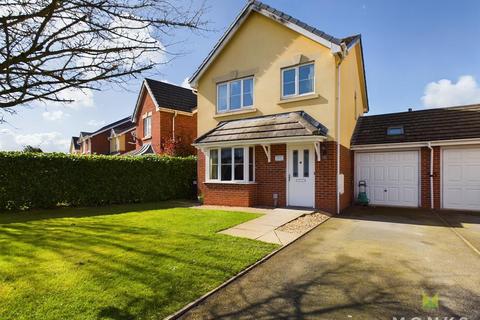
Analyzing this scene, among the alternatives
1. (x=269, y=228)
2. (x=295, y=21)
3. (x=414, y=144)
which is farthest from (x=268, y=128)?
(x=414, y=144)

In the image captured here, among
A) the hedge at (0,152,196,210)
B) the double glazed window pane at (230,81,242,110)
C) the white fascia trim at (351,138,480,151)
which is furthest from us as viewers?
the double glazed window pane at (230,81,242,110)

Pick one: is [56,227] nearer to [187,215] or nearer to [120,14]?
[187,215]

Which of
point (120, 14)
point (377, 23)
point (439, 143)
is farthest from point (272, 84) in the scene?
point (120, 14)

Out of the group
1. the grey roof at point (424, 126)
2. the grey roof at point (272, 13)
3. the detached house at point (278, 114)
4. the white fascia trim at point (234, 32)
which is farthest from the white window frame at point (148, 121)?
the grey roof at point (424, 126)

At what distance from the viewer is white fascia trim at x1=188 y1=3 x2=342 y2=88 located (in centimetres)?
1069

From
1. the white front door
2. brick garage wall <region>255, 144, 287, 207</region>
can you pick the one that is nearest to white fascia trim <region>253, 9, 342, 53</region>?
the white front door

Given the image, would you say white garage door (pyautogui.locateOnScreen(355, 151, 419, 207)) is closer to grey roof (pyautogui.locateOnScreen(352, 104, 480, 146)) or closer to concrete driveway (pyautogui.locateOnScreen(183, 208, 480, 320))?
grey roof (pyautogui.locateOnScreen(352, 104, 480, 146))

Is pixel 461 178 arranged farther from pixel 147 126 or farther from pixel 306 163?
pixel 147 126

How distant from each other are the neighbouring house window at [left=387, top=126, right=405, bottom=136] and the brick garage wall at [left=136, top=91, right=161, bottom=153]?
48.1ft

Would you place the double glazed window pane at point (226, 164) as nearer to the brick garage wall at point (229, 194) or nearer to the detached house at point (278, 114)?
the detached house at point (278, 114)

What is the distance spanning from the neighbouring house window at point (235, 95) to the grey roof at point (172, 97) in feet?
25.5

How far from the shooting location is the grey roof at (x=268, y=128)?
10375 millimetres

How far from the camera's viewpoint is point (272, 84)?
39.9ft

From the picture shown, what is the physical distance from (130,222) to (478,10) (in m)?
13.9
